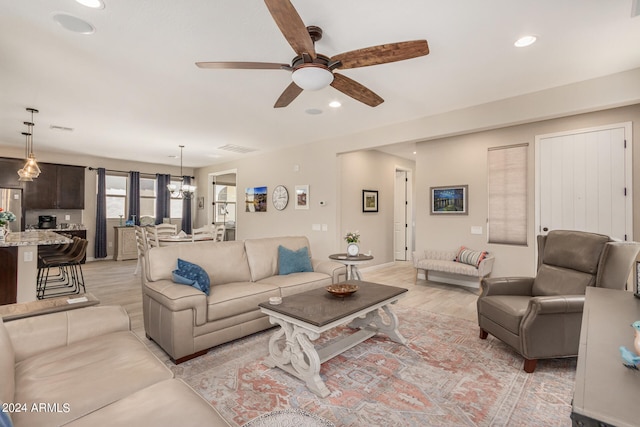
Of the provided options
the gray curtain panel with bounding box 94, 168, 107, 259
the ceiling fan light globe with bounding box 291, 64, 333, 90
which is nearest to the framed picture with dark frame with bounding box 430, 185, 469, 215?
the ceiling fan light globe with bounding box 291, 64, 333, 90

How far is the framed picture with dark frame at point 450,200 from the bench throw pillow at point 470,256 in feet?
2.11

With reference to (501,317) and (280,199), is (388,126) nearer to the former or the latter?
(280,199)

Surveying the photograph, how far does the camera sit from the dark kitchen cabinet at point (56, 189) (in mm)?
6906

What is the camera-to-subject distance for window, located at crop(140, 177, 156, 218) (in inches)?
345

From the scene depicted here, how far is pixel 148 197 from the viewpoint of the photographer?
8.87 metres

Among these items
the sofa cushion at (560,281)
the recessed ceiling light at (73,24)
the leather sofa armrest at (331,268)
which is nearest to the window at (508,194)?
the sofa cushion at (560,281)

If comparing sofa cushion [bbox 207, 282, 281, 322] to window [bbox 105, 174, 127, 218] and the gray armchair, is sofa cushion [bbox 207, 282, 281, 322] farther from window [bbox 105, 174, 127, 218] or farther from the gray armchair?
window [bbox 105, 174, 127, 218]

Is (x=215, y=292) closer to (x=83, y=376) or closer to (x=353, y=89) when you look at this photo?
(x=83, y=376)

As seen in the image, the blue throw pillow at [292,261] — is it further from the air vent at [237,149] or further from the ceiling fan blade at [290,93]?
the air vent at [237,149]

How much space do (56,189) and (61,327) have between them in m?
7.39

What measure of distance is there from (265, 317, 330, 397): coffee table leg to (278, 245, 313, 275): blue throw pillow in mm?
1372

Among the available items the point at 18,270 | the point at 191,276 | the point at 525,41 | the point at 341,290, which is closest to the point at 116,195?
the point at 18,270

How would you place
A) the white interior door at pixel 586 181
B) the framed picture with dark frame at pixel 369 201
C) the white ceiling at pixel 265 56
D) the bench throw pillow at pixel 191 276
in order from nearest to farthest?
the white ceiling at pixel 265 56
the bench throw pillow at pixel 191 276
the white interior door at pixel 586 181
the framed picture with dark frame at pixel 369 201

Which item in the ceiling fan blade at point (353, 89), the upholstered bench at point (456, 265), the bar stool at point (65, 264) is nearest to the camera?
the ceiling fan blade at point (353, 89)
